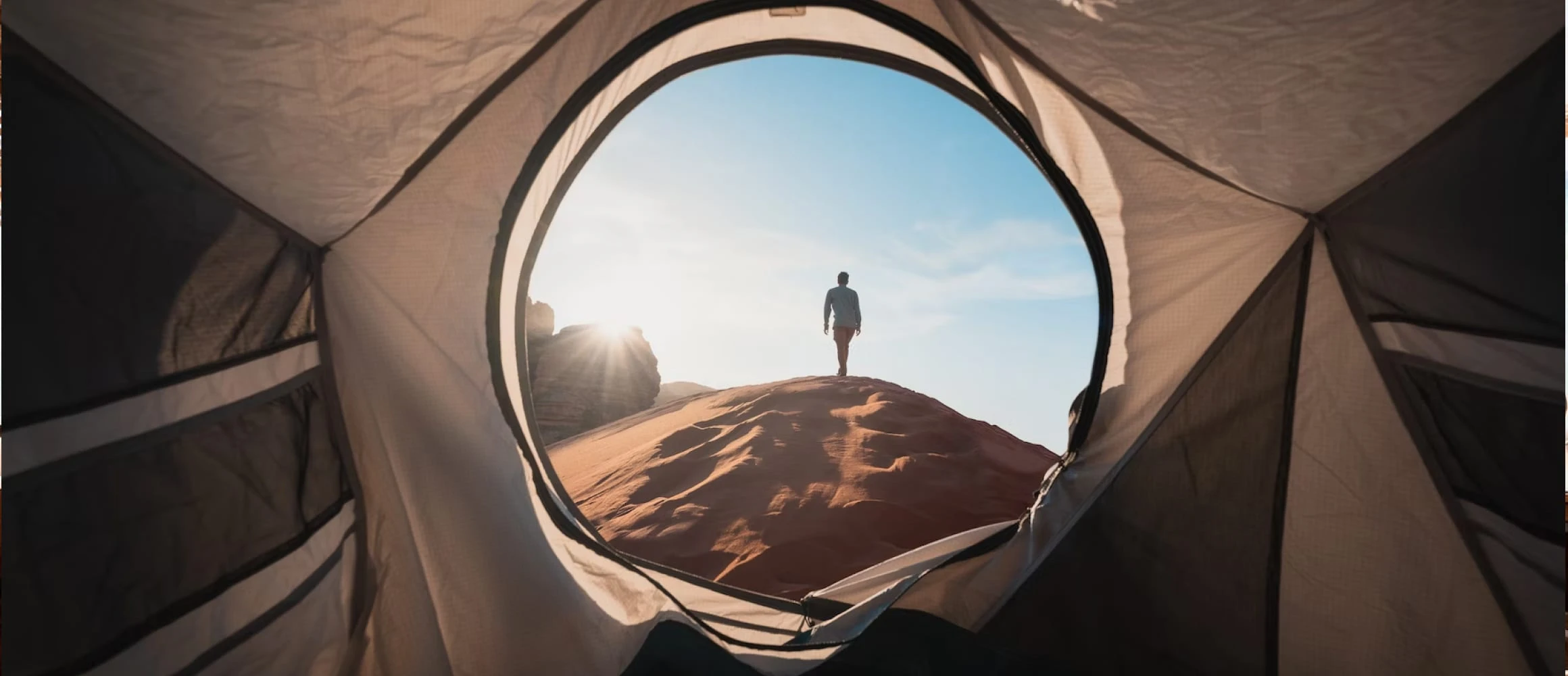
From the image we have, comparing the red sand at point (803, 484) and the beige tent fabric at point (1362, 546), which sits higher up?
the beige tent fabric at point (1362, 546)

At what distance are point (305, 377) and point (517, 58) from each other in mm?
1161

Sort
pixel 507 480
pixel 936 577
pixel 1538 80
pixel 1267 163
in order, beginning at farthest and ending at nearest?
1. pixel 936 577
2. pixel 507 480
3. pixel 1267 163
4. pixel 1538 80

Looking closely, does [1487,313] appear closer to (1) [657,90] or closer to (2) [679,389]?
(1) [657,90]

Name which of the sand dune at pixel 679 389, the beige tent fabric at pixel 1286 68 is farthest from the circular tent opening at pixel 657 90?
the sand dune at pixel 679 389

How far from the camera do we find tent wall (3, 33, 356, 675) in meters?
1.12

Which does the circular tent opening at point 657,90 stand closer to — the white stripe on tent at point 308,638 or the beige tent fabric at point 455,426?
the beige tent fabric at point 455,426

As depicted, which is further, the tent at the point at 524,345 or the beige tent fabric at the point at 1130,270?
the beige tent fabric at the point at 1130,270

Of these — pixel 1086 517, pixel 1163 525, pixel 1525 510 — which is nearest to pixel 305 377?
pixel 1086 517

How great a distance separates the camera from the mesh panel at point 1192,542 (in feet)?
6.95

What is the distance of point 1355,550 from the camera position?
1.91m

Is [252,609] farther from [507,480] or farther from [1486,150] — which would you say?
[1486,150]

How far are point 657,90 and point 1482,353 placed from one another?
282 centimetres

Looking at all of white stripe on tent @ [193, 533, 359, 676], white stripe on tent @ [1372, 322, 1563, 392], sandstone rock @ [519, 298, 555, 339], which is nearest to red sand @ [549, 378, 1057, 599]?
white stripe on tent @ [193, 533, 359, 676]

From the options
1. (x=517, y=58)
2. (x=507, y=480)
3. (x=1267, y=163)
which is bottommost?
(x=507, y=480)
